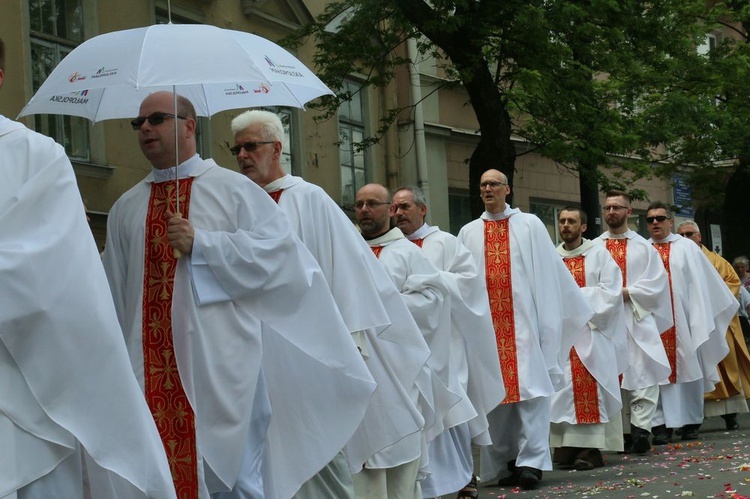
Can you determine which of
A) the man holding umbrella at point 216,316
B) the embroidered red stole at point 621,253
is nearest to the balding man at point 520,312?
the embroidered red stole at point 621,253

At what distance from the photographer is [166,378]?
230 inches

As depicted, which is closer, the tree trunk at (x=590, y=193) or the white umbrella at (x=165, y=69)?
the white umbrella at (x=165, y=69)

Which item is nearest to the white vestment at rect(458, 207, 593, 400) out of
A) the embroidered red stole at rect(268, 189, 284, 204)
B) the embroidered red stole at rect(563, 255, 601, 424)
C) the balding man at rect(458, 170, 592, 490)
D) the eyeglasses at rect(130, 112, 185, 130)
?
Result: the balding man at rect(458, 170, 592, 490)

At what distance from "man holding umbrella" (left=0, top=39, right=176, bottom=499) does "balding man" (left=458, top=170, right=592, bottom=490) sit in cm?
691

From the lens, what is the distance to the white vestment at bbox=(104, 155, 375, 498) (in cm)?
573

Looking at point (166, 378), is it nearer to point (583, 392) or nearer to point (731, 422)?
point (583, 392)

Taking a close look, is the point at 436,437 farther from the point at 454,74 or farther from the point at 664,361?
Result: the point at 454,74

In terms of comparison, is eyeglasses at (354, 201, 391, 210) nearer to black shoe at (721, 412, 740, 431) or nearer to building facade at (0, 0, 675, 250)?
building facade at (0, 0, 675, 250)

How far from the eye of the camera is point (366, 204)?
8.59 meters

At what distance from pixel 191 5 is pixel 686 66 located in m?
8.40

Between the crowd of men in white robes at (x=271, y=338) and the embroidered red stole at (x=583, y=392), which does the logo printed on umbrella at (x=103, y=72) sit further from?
the embroidered red stole at (x=583, y=392)

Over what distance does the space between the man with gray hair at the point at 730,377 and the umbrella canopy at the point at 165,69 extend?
30.8ft

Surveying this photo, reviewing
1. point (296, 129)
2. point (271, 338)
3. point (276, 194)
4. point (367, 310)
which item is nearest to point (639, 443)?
point (367, 310)

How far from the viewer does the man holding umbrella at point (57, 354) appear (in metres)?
4.00
